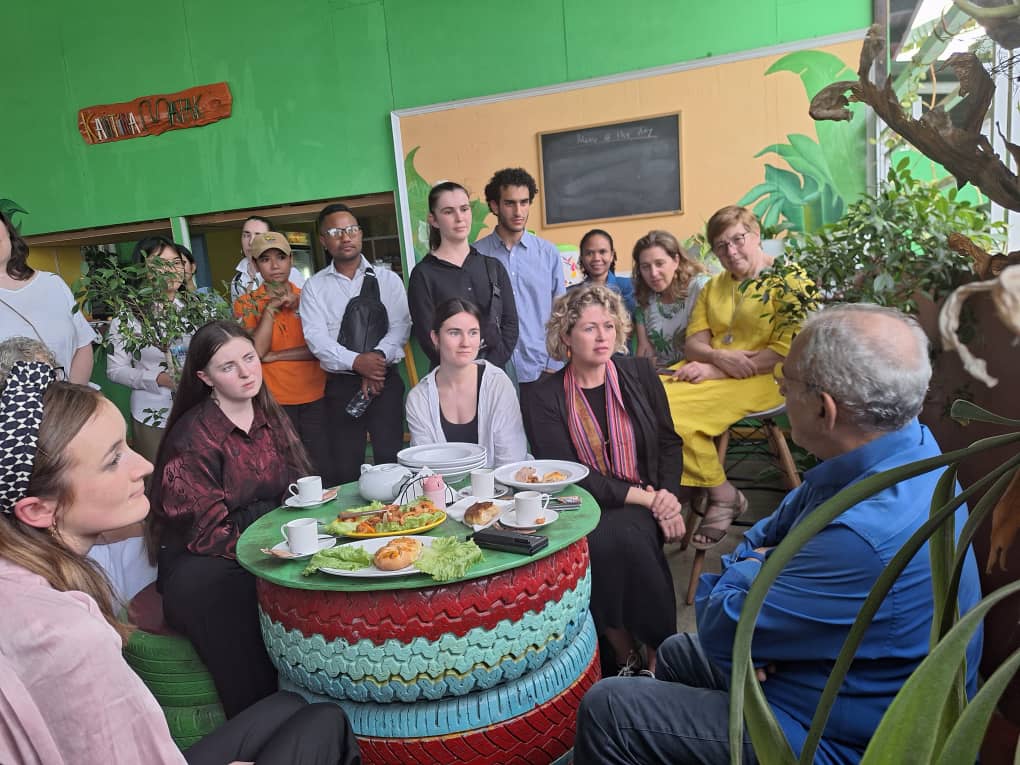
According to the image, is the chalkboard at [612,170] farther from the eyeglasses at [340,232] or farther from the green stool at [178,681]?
the green stool at [178,681]

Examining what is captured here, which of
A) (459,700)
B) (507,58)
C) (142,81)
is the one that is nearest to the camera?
(459,700)

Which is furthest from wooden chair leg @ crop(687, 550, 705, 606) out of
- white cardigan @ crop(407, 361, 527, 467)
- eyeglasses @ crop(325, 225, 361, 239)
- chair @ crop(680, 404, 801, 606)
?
eyeglasses @ crop(325, 225, 361, 239)

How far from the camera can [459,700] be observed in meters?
1.61

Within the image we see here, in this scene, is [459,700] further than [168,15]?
No

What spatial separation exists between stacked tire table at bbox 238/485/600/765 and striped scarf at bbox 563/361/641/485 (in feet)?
2.75

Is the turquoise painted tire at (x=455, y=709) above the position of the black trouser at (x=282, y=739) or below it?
below

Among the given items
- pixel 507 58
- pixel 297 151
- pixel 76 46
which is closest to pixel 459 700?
pixel 507 58

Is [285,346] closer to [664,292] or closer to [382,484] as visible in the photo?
[382,484]

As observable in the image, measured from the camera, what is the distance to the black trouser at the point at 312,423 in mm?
3834

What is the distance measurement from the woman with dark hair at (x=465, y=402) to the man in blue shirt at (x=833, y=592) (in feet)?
4.24

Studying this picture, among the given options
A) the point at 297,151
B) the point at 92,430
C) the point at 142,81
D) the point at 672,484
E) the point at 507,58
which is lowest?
the point at 672,484

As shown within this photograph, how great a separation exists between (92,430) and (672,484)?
190cm

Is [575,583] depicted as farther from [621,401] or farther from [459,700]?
[621,401]

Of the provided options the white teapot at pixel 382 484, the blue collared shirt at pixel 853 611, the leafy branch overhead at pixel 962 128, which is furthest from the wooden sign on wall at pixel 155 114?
the leafy branch overhead at pixel 962 128
